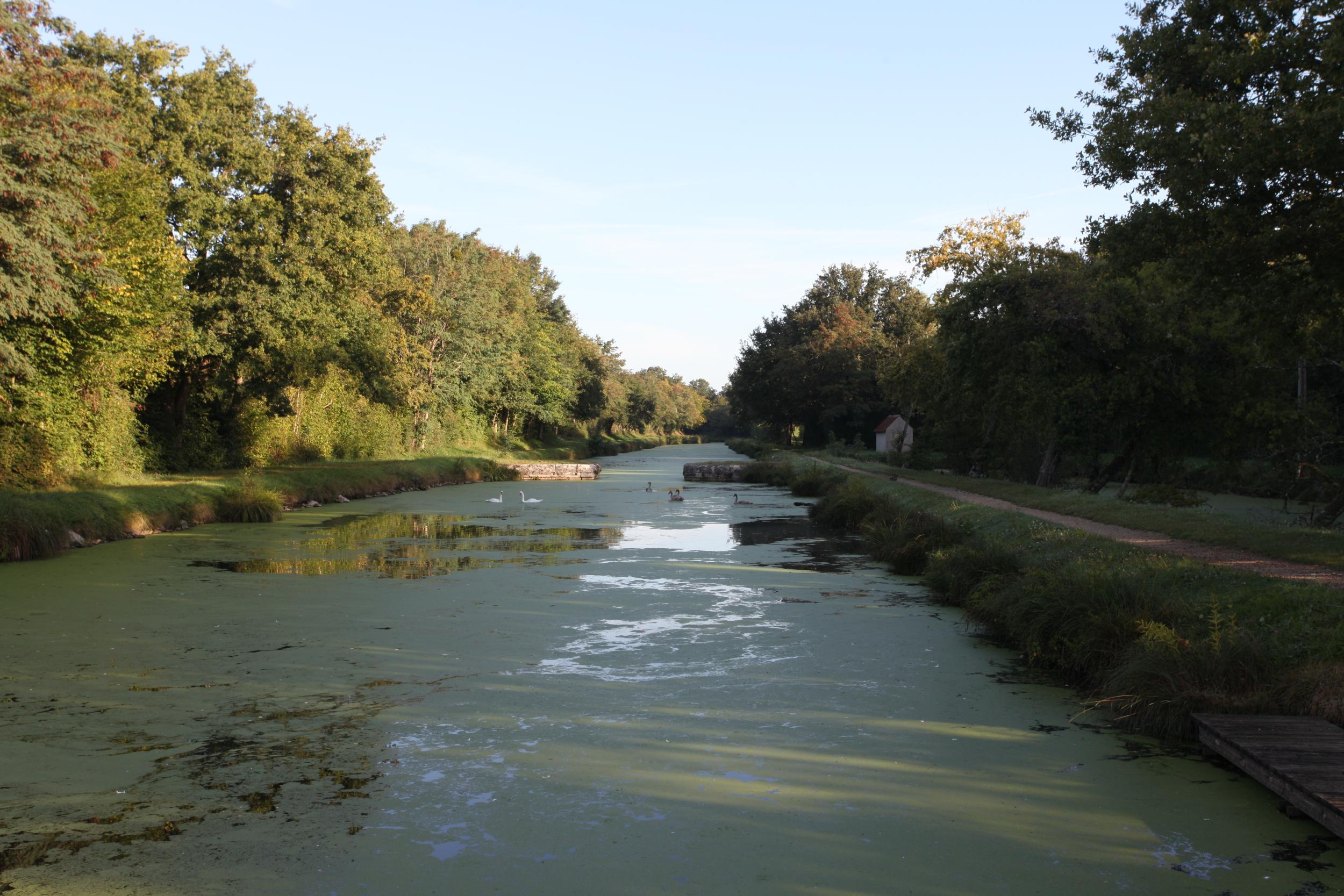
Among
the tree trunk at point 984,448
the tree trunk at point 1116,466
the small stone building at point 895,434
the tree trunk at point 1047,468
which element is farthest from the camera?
the small stone building at point 895,434

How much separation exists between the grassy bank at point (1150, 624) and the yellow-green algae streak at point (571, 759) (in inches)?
14.0

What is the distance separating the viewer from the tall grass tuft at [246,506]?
56.6 ft

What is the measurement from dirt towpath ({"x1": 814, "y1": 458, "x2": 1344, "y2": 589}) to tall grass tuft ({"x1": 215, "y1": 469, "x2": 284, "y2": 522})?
12336mm

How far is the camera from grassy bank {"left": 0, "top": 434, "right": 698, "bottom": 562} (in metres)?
12.4

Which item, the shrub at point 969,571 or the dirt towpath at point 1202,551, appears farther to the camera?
the shrub at point 969,571

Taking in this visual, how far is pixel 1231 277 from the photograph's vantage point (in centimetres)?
996

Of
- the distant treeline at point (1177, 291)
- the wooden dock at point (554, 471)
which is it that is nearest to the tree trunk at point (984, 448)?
the distant treeline at point (1177, 291)

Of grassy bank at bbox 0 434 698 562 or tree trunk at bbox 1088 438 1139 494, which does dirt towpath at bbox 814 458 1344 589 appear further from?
grassy bank at bbox 0 434 698 562

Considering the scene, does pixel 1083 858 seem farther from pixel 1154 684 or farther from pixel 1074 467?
pixel 1074 467

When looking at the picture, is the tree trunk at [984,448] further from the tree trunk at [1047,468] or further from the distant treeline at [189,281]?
the distant treeline at [189,281]

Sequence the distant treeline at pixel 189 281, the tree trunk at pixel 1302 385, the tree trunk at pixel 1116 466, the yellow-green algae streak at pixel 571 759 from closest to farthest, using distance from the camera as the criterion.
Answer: the yellow-green algae streak at pixel 571 759 < the distant treeline at pixel 189 281 < the tree trunk at pixel 1302 385 < the tree trunk at pixel 1116 466

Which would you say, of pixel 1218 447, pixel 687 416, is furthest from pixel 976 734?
pixel 687 416

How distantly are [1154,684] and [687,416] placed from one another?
13750 centimetres

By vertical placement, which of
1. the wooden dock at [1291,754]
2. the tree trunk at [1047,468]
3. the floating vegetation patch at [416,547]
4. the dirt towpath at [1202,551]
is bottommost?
the floating vegetation patch at [416,547]
